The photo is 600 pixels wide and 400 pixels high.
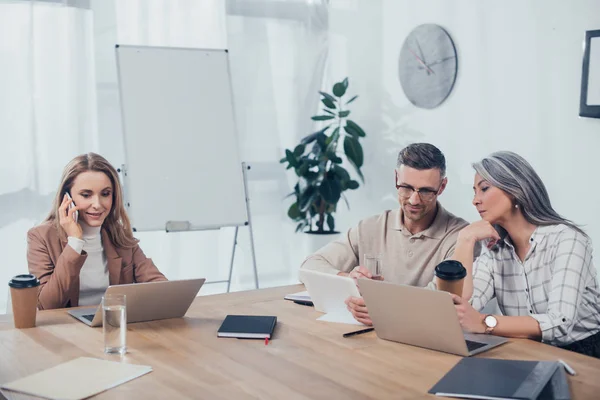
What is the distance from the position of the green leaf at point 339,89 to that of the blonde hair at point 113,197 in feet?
8.40

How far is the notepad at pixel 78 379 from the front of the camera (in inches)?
60.7

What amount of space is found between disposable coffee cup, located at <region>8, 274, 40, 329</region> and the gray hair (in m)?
1.44

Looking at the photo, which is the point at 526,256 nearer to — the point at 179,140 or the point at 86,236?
the point at 86,236

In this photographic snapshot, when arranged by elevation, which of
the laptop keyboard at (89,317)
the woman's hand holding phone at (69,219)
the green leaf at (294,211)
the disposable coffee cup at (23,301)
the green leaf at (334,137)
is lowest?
the green leaf at (294,211)

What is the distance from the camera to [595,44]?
3.49 meters

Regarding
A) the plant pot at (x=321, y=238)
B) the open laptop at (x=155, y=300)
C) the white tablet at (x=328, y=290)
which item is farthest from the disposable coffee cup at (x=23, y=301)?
the plant pot at (x=321, y=238)

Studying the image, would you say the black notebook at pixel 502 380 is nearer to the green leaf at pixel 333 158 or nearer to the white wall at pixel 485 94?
the white wall at pixel 485 94

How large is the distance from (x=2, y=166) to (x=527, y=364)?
3.64 m

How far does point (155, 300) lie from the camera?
2137 millimetres

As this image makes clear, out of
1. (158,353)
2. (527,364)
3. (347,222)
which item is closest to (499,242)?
(527,364)

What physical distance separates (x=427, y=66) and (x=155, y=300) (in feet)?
9.66

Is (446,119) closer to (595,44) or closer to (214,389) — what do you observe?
(595,44)

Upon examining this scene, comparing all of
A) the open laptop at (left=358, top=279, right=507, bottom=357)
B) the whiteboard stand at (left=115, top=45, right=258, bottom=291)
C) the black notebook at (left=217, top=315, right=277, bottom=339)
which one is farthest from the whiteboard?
the open laptop at (left=358, top=279, right=507, bottom=357)

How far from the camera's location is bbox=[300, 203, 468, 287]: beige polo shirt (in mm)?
2727
